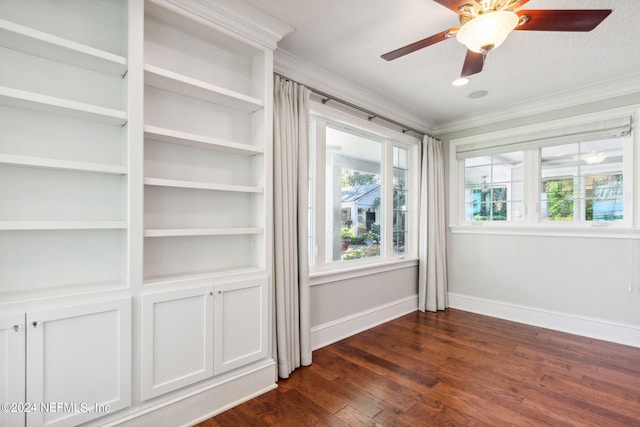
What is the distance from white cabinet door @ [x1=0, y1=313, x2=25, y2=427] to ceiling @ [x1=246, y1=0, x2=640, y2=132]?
215 cm

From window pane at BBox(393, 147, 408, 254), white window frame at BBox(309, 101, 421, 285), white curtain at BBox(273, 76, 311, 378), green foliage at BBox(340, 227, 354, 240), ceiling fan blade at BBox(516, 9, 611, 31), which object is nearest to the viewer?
ceiling fan blade at BBox(516, 9, 611, 31)

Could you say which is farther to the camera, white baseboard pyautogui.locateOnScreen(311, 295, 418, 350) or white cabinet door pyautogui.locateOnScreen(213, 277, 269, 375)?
white baseboard pyautogui.locateOnScreen(311, 295, 418, 350)

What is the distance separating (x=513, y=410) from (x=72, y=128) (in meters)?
3.15

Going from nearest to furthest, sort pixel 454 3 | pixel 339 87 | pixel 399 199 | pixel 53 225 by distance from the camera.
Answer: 1. pixel 53 225
2. pixel 454 3
3. pixel 339 87
4. pixel 399 199

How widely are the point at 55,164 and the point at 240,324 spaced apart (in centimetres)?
137

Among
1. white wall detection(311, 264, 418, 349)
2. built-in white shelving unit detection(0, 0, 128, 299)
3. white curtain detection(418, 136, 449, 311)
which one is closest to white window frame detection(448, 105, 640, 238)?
white curtain detection(418, 136, 449, 311)

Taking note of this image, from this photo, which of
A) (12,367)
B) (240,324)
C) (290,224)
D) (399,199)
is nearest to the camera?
(12,367)

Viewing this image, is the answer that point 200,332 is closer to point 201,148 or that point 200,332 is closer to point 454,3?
point 201,148

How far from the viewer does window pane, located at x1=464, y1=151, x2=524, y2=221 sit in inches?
151

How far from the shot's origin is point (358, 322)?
3420mm

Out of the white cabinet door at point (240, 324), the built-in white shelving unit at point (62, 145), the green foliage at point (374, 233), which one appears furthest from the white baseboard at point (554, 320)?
the built-in white shelving unit at point (62, 145)

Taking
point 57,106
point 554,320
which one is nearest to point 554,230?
point 554,320

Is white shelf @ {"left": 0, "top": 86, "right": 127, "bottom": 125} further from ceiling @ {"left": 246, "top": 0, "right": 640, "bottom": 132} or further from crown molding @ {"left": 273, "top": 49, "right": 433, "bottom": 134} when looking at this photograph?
crown molding @ {"left": 273, "top": 49, "right": 433, "bottom": 134}

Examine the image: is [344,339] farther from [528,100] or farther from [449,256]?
[528,100]
